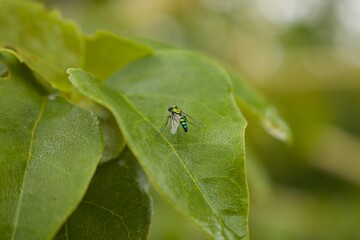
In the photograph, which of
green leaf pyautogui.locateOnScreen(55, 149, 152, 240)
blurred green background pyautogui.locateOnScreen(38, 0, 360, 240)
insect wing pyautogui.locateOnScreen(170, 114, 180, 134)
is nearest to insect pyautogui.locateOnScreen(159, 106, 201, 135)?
insect wing pyautogui.locateOnScreen(170, 114, 180, 134)

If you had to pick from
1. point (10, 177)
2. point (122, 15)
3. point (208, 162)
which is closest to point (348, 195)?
point (122, 15)

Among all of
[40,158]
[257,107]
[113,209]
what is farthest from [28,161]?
[257,107]

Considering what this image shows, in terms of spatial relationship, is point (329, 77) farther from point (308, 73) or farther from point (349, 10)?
point (349, 10)

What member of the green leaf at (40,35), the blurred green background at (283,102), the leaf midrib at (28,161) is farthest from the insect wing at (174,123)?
the blurred green background at (283,102)

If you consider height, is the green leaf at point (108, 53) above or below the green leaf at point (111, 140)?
above

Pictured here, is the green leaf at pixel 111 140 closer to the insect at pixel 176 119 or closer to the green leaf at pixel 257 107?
the insect at pixel 176 119

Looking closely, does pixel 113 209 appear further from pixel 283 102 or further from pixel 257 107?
pixel 283 102

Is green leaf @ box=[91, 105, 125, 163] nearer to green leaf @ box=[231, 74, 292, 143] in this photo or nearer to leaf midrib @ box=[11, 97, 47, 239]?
leaf midrib @ box=[11, 97, 47, 239]
